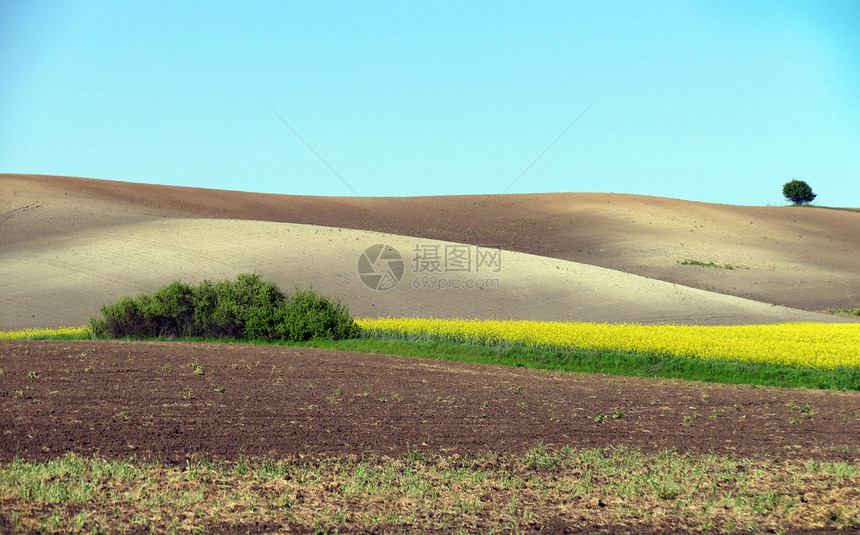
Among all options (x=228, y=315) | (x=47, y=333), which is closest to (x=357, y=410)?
(x=228, y=315)

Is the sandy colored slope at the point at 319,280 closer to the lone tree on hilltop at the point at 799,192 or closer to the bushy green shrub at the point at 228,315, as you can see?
the bushy green shrub at the point at 228,315

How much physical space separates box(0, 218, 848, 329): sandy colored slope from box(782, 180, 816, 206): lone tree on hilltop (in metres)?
88.8

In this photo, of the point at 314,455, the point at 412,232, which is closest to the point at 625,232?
the point at 412,232

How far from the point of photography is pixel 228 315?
887 inches

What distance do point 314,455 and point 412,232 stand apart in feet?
152

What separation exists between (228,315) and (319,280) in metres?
10.8

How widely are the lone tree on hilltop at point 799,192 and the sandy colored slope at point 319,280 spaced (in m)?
88.8

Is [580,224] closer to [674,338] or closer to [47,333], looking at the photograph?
[674,338]

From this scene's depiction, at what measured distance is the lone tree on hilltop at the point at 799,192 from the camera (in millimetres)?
114938

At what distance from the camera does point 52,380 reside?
13.6 metres

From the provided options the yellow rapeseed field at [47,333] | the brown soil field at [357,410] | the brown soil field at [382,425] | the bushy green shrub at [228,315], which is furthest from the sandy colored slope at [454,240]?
the brown soil field at [382,425]

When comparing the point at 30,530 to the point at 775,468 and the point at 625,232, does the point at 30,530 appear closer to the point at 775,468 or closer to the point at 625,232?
the point at 775,468

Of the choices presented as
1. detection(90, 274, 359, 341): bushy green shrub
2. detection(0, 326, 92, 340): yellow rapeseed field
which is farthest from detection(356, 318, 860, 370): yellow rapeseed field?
detection(0, 326, 92, 340): yellow rapeseed field

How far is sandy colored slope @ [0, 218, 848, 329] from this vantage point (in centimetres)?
2981
